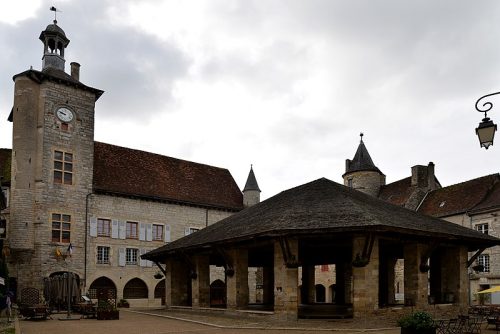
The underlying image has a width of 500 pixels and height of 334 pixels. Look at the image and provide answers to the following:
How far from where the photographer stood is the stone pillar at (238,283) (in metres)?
19.6

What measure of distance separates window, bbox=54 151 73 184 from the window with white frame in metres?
5.47

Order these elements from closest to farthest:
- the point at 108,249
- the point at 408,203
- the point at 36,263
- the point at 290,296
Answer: the point at 290,296
the point at 36,263
the point at 108,249
the point at 408,203

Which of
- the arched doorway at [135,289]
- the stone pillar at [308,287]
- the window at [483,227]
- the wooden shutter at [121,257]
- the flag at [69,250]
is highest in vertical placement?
the window at [483,227]

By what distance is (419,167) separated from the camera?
138 ft

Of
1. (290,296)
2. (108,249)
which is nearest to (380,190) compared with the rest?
(108,249)

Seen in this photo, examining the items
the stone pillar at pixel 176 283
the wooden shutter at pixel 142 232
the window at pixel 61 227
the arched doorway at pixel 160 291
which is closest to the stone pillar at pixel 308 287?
the stone pillar at pixel 176 283

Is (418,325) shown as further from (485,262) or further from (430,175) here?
(430,175)

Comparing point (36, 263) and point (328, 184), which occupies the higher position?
point (328, 184)

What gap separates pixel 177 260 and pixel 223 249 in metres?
6.23

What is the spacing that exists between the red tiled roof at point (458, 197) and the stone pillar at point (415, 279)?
65.0 feet

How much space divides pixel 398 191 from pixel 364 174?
3442 millimetres

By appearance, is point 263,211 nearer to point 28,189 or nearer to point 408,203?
point 28,189

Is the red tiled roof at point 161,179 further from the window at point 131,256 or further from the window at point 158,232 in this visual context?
the window at point 131,256

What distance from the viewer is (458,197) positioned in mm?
38031
